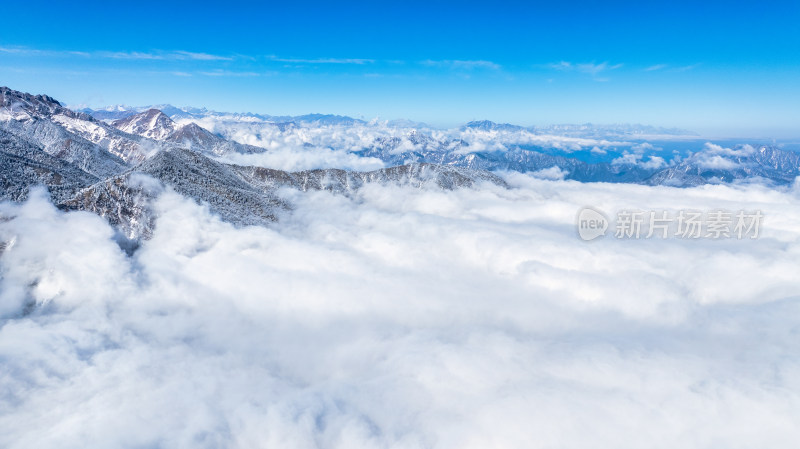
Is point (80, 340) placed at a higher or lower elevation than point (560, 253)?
lower

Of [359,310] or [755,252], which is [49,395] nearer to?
[359,310]

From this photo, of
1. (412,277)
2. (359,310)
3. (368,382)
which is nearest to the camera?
(368,382)

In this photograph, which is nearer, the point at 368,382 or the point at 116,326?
the point at 368,382

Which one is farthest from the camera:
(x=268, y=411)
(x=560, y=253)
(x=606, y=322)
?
(x=560, y=253)

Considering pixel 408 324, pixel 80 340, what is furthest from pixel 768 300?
pixel 80 340

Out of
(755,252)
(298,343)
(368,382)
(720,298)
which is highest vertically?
(755,252)

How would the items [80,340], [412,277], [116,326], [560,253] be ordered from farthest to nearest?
[560,253] < [412,277] < [116,326] < [80,340]

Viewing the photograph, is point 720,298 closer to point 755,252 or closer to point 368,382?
point 755,252

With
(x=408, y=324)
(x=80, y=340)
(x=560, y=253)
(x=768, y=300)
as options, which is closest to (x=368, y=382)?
(x=408, y=324)

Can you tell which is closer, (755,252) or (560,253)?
(755,252)
